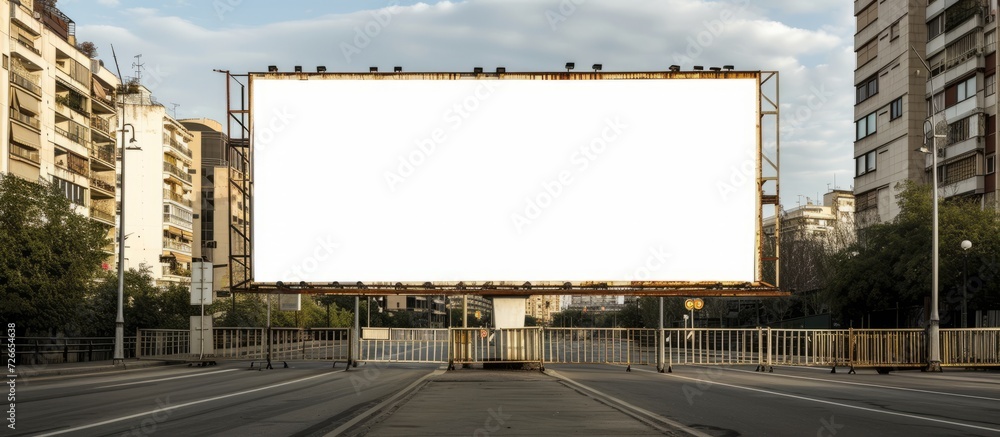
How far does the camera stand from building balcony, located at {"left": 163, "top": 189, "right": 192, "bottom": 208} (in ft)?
331

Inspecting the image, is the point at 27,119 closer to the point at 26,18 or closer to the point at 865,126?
the point at 26,18

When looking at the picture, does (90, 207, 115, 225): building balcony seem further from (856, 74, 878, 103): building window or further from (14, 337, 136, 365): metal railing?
(856, 74, 878, 103): building window

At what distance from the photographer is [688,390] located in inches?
797

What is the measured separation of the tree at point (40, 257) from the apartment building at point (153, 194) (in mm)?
51759

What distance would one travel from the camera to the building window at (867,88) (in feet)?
261

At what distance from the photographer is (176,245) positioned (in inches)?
4013

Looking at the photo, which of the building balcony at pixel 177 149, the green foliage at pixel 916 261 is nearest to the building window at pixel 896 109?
the green foliage at pixel 916 261

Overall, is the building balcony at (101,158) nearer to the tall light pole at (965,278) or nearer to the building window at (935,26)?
A: the tall light pole at (965,278)

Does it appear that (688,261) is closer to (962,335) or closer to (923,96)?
(962,335)

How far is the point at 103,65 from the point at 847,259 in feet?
Answer: 206

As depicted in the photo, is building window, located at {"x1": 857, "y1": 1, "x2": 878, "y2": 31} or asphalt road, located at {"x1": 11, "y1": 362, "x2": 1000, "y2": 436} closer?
asphalt road, located at {"x1": 11, "y1": 362, "x2": 1000, "y2": 436}

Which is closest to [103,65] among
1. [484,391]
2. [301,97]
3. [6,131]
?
[6,131]

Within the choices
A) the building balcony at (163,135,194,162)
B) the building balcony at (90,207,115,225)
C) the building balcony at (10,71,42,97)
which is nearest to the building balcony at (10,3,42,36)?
the building balcony at (10,71,42,97)

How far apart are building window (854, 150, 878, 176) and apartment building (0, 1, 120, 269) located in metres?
57.9
